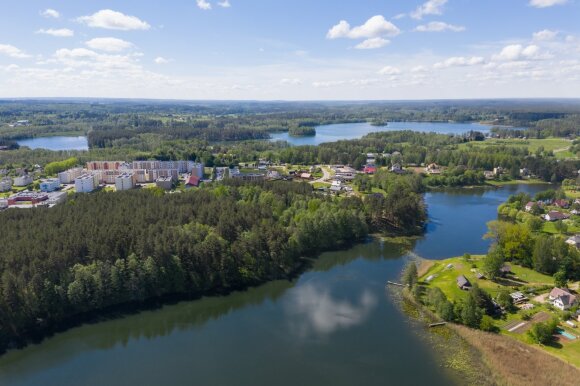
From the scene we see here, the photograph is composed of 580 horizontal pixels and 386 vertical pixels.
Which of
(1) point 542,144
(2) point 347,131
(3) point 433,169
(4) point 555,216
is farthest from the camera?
(2) point 347,131

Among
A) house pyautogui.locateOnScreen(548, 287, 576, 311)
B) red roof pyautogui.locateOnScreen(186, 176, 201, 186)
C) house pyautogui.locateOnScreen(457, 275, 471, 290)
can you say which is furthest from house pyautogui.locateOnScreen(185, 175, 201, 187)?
house pyautogui.locateOnScreen(548, 287, 576, 311)

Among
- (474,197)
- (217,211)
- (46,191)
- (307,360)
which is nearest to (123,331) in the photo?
(307,360)

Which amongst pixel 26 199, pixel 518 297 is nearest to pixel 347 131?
pixel 26 199

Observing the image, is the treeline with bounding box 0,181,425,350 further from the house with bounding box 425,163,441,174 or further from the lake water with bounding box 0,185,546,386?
the house with bounding box 425,163,441,174

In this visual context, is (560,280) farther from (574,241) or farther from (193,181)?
(193,181)

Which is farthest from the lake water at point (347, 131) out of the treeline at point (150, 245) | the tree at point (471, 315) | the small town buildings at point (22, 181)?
the tree at point (471, 315)

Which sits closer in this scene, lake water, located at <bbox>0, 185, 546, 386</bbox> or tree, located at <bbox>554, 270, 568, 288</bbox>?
lake water, located at <bbox>0, 185, 546, 386</bbox>
